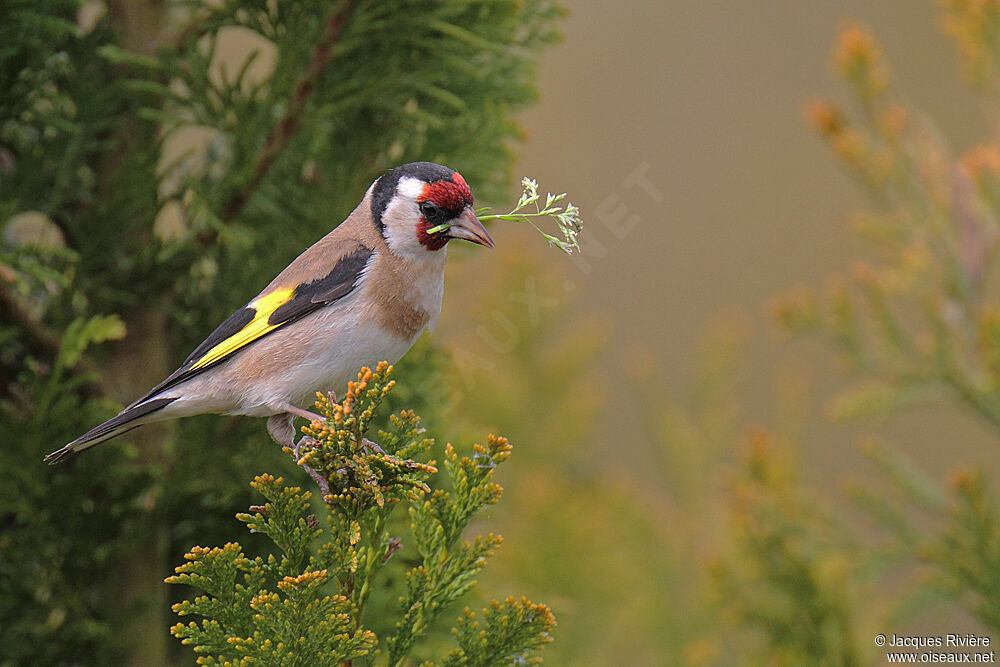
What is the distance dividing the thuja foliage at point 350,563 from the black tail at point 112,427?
0.93 ft

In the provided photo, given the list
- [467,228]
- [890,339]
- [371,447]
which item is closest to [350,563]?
[371,447]

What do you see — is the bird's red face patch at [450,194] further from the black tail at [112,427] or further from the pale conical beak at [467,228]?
the black tail at [112,427]

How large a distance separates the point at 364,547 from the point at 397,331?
417 millimetres

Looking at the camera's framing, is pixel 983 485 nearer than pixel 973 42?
Yes

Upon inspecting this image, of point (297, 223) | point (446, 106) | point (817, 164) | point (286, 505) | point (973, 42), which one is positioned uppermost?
point (817, 164)

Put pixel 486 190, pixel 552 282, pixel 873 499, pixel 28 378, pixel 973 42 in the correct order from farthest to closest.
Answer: pixel 552 282 < pixel 973 42 < pixel 873 499 < pixel 486 190 < pixel 28 378

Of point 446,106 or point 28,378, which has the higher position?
point 446,106

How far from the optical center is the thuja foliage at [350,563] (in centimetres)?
162

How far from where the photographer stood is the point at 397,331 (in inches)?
71.6

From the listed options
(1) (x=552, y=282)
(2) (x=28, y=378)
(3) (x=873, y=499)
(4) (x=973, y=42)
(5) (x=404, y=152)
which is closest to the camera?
(2) (x=28, y=378)

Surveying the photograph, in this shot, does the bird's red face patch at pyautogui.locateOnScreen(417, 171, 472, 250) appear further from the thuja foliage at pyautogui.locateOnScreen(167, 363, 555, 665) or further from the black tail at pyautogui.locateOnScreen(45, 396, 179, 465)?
the black tail at pyautogui.locateOnScreen(45, 396, 179, 465)

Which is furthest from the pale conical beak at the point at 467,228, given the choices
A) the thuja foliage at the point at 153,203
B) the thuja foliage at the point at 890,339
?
the thuja foliage at the point at 890,339

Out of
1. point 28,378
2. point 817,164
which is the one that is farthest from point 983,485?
point 817,164

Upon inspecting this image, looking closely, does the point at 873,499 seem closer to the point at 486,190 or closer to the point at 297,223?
the point at 486,190
